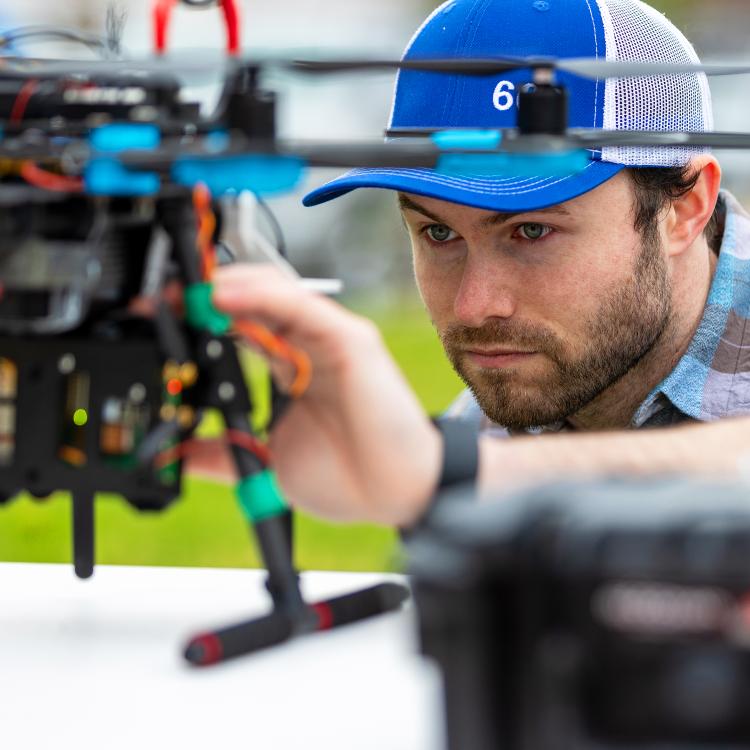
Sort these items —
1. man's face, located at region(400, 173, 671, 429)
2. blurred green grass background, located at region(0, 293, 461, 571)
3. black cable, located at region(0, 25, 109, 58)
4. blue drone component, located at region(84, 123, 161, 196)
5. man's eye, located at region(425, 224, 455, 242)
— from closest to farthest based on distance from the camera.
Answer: blue drone component, located at region(84, 123, 161, 196)
black cable, located at region(0, 25, 109, 58)
man's face, located at region(400, 173, 671, 429)
man's eye, located at region(425, 224, 455, 242)
blurred green grass background, located at region(0, 293, 461, 571)

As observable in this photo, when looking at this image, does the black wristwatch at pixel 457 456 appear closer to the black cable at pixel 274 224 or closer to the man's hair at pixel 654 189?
the black cable at pixel 274 224

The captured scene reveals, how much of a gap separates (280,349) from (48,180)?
0.25 metres

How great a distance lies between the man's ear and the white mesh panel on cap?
8 centimetres


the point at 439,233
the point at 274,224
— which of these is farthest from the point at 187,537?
the point at 274,224

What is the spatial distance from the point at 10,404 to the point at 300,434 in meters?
0.29

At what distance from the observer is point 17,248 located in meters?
1.18

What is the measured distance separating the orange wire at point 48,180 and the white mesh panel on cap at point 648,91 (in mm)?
963

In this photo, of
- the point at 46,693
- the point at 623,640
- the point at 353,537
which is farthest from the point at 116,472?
the point at 353,537

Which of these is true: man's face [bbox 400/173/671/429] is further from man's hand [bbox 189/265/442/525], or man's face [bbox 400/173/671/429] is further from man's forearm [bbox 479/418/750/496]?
man's hand [bbox 189/265/442/525]

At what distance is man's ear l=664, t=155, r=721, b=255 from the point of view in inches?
87.0

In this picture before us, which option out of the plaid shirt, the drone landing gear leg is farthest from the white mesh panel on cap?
the drone landing gear leg

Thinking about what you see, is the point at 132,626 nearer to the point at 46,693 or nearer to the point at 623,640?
the point at 46,693

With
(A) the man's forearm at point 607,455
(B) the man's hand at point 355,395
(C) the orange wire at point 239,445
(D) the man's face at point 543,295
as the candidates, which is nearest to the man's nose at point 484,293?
(D) the man's face at point 543,295

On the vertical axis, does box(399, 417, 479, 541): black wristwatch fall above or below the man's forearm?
above
